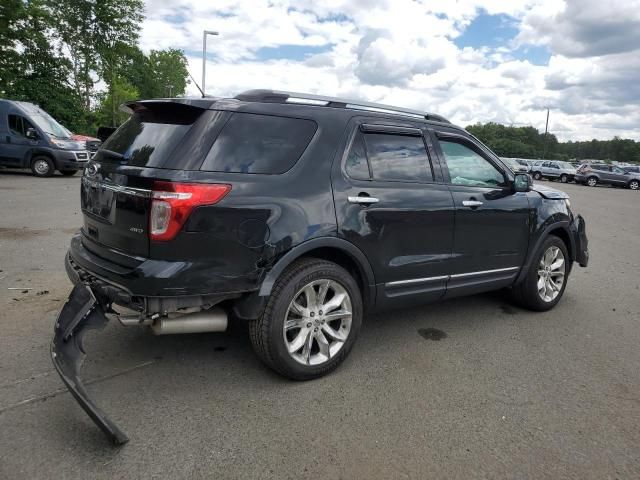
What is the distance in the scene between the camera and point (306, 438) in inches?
108

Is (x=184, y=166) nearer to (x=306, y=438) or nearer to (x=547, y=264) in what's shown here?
(x=306, y=438)

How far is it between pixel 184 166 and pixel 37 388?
166 cm

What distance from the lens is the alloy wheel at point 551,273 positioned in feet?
16.5

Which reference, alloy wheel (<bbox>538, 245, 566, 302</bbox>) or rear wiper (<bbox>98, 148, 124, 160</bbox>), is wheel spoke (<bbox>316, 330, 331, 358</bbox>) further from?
alloy wheel (<bbox>538, 245, 566, 302</bbox>)

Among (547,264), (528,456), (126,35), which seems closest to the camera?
(528,456)

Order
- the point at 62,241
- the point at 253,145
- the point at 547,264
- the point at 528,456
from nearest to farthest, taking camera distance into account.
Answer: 1. the point at 528,456
2. the point at 253,145
3. the point at 547,264
4. the point at 62,241

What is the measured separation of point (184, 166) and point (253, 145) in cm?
47

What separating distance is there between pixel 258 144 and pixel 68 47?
28.6m

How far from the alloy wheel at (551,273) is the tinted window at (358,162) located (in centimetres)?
239

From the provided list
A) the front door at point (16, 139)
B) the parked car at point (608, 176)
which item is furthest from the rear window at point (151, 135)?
the parked car at point (608, 176)

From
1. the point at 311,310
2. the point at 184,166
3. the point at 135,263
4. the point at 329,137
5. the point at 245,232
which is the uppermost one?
the point at 329,137

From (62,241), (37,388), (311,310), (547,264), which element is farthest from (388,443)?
(62,241)

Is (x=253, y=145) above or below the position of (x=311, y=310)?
above

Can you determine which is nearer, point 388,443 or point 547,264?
point 388,443
